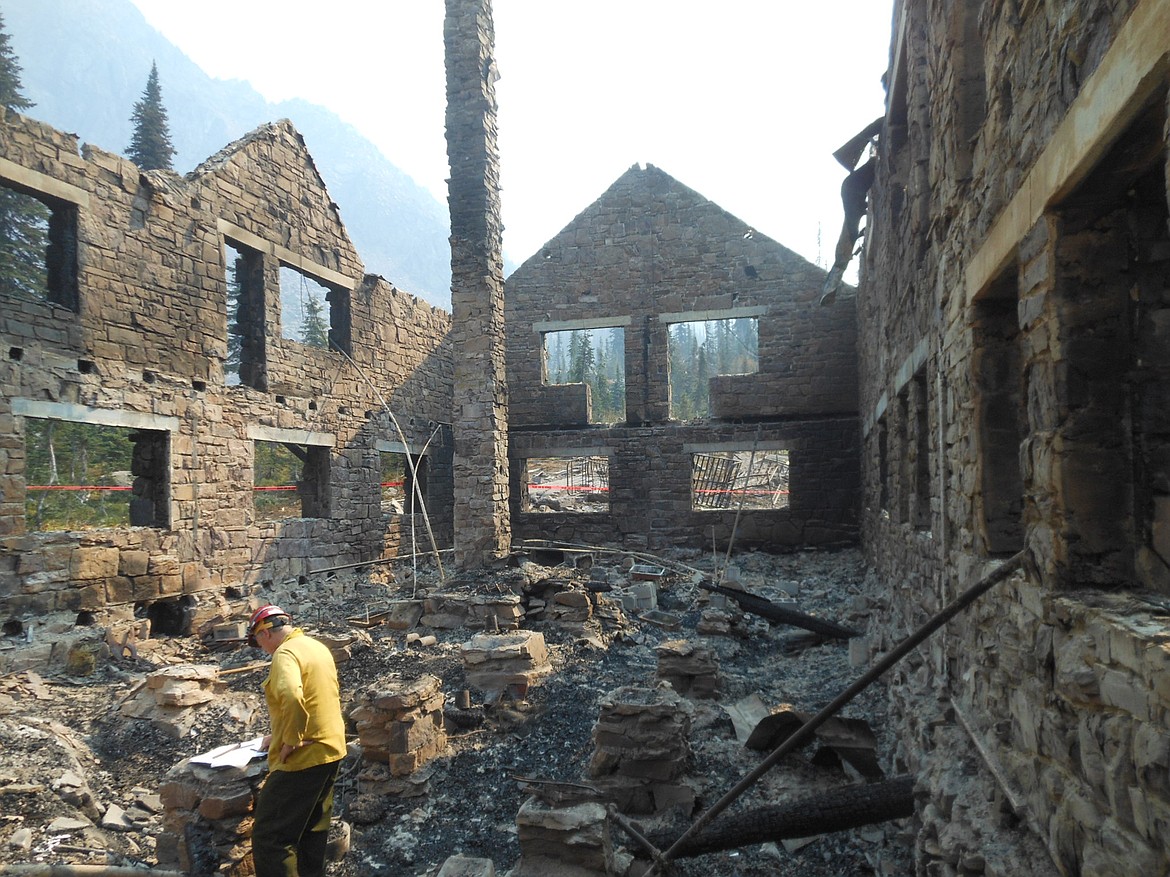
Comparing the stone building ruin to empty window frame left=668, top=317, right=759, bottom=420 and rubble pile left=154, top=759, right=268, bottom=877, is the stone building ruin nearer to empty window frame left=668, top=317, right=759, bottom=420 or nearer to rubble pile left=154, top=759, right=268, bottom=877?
rubble pile left=154, top=759, right=268, bottom=877

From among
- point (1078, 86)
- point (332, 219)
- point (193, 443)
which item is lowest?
point (193, 443)

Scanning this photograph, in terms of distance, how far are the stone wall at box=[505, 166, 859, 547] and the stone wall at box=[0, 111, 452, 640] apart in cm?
335

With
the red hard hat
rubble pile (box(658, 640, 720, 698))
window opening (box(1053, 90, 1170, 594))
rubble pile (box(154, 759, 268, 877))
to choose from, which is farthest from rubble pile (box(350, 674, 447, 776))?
window opening (box(1053, 90, 1170, 594))

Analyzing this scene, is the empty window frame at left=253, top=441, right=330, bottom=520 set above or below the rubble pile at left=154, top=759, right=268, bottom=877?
above

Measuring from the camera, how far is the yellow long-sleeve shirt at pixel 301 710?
391 cm

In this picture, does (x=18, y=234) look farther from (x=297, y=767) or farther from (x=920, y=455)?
(x=920, y=455)

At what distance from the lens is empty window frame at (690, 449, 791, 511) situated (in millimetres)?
16506

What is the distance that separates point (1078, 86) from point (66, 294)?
9.86 m

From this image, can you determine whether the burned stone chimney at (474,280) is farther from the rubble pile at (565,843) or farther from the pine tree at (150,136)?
the pine tree at (150,136)

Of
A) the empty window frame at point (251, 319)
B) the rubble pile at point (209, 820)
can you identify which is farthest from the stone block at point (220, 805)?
the empty window frame at point (251, 319)

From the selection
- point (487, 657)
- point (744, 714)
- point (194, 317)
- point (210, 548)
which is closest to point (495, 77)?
point (194, 317)

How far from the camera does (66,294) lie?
8.38 meters

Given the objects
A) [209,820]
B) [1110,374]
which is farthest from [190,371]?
[1110,374]

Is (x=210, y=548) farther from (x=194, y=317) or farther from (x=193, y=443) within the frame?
(x=194, y=317)
